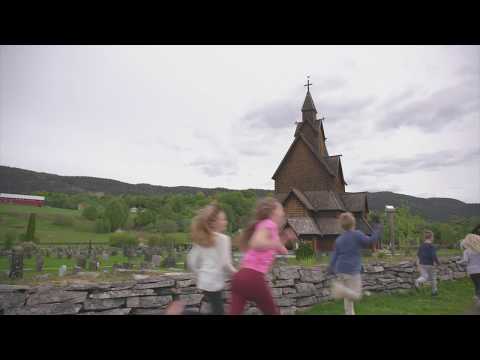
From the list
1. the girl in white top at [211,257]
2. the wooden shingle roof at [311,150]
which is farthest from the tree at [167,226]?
the girl in white top at [211,257]

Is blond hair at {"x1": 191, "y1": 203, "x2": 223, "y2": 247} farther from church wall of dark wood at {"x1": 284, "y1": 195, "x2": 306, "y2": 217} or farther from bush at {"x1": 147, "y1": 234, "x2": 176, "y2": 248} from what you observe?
bush at {"x1": 147, "y1": 234, "x2": 176, "y2": 248}

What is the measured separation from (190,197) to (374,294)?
2181 centimetres

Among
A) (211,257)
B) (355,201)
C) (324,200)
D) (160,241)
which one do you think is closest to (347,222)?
(211,257)

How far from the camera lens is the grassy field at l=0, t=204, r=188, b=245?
50.3ft

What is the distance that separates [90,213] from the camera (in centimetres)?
2422

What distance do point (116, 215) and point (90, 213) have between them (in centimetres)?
229

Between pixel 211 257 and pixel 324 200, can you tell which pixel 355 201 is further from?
pixel 211 257

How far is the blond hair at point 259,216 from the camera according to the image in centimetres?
339

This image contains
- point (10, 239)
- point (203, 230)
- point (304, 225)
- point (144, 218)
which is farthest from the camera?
point (144, 218)

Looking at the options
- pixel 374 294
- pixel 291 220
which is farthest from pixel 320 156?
pixel 374 294

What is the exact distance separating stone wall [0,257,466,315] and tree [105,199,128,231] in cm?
1893

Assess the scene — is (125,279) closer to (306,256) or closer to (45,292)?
(45,292)

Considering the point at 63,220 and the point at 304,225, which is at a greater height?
the point at 63,220

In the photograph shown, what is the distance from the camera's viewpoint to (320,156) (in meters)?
16.0
